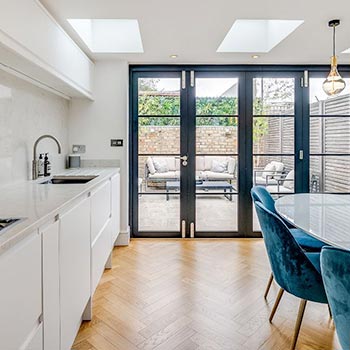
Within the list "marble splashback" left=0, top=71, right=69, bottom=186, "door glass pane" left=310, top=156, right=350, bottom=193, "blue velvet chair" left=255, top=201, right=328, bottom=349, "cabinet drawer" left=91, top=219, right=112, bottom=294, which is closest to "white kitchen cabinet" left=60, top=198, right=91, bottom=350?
"cabinet drawer" left=91, top=219, right=112, bottom=294

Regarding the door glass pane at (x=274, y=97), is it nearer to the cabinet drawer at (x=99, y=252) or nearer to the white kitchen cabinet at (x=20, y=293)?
the cabinet drawer at (x=99, y=252)

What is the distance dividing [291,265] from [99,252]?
1442mm

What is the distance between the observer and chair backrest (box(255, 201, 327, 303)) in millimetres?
1855

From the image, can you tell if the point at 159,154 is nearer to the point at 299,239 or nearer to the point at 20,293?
the point at 299,239

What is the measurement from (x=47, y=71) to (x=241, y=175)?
9.21ft

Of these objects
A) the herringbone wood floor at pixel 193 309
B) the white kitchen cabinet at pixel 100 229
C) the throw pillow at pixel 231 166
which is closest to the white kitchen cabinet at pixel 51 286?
the herringbone wood floor at pixel 193 309

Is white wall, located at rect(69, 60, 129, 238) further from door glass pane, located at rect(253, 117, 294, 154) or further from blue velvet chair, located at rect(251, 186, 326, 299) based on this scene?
blue velvet chair, located at rect(251, 186, 326, 299)

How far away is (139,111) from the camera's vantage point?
4.34 meters

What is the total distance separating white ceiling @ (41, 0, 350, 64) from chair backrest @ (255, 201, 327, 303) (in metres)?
1.61

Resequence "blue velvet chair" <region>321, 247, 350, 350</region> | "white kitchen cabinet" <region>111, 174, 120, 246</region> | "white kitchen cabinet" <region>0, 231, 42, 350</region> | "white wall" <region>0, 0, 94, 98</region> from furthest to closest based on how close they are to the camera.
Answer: "white kitchen cabinet" <region>111, 174, 120, 246</region>
"white wall" <region>0, 0, 94, 98</region>
"blue velvet chair" <region>321, 247, 350, 350</region>
"white kitchen cabinet" <region>0, 231, 42, 350</region>

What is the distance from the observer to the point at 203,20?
2809mm

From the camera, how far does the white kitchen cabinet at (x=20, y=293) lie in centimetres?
102

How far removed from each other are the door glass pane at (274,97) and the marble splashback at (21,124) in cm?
253

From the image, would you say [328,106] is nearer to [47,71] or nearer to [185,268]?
[185,268]
